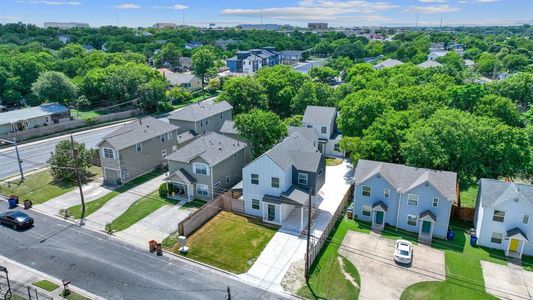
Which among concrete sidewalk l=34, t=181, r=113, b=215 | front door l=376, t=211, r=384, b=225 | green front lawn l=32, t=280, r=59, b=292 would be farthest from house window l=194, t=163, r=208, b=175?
front door l=376, t=211, r=384, b=225

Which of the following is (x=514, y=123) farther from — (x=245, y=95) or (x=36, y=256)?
(x=36, y=256)

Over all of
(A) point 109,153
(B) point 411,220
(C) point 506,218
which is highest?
(A) point 109,153

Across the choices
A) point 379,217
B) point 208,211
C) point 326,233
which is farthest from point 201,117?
point 379,217

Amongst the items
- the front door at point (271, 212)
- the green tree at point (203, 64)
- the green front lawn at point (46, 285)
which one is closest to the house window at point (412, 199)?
the front door at point (271, 212)

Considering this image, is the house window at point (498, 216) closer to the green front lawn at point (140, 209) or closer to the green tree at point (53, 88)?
the green front lawn at point (140, 209)

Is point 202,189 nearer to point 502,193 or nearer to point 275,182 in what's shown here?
point 275,182

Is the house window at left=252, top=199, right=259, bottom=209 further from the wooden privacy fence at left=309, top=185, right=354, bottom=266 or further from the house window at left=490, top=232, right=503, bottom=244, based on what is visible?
the house window at left=490, top=232, right=503, bottom=244

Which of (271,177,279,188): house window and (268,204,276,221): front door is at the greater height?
(271,177,279,188): house window
